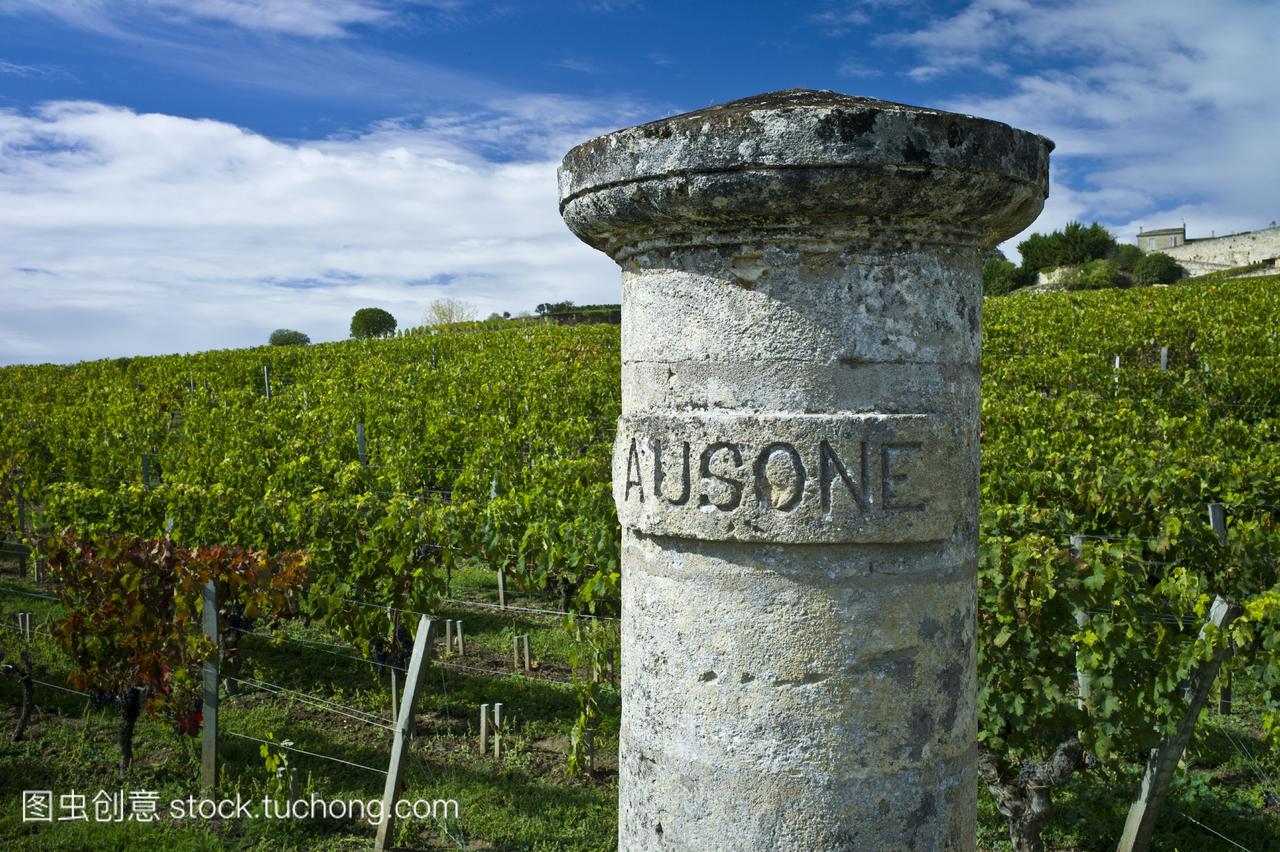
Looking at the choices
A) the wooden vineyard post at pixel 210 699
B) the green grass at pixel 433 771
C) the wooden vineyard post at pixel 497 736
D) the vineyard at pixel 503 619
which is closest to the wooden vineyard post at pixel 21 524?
the vineyard at pixel 503 619

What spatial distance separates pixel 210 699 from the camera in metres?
A: 5.43

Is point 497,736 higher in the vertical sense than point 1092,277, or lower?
lower

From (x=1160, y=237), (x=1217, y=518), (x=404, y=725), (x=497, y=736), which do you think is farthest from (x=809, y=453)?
(x=1160, y=237)

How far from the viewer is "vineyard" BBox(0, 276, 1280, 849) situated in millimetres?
4551

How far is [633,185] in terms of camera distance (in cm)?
203

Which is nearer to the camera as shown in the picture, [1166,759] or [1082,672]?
[1166,759]

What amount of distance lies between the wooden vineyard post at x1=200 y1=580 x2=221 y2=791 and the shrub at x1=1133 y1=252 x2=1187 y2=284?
47.9 m

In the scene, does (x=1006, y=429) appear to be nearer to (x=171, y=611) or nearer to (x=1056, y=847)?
(x=1056, y=847)

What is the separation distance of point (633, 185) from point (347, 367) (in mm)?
19821

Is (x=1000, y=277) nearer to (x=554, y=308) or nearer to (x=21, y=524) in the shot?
(x=554, y=308)

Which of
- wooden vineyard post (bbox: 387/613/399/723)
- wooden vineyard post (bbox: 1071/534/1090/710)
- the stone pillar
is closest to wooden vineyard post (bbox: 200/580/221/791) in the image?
wooden vineyard post (bbox: 387/613/399/723)

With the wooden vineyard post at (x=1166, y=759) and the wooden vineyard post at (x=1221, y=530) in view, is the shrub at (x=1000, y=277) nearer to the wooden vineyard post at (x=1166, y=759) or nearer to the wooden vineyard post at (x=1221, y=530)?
the wooden vineyard post at (x=1221, y=530)

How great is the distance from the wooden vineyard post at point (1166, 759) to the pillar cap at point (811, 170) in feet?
10.2

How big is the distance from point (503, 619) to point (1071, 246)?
160 ft
